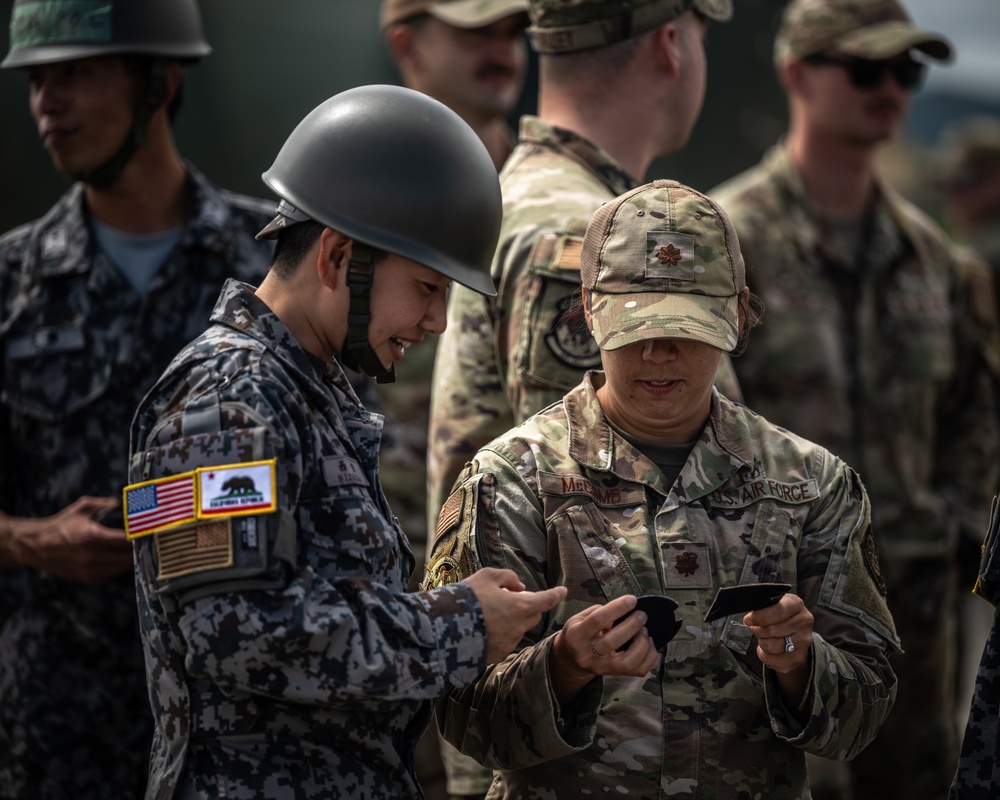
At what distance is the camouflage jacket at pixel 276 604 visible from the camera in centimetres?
232

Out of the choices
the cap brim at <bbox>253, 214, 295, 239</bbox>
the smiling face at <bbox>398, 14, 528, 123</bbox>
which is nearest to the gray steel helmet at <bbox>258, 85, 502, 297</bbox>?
the cap brim at <bbox>253, 214, 295, 239</bbox>

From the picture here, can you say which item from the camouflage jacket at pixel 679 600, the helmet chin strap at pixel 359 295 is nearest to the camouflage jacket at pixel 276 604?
the helmet chin strap at pixel 359 295

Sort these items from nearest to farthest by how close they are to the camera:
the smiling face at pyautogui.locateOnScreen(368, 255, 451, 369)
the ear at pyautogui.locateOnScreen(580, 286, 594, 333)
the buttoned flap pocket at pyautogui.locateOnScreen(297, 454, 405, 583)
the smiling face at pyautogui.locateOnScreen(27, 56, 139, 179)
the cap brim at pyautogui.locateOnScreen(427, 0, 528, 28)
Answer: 1. the buttoned flap pocket at pyautogui.locateOnScreen(297, 454, 405, 583)
2. the smiling face at pyautogui.locateOnScreen(368, 255, 451, 369)
3. the ear at pyautogui.locateOnScreen(580, 286, 594, 333)
4. the smiling face at pyautogui.locateOnScreen(27, 56, 139, 179)
5. the cap brim at pyautogui.locateOnScreen(427, 0, 528, 28)

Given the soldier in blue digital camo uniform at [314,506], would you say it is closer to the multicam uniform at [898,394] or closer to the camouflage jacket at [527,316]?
the camouflage jacket at [527,316]

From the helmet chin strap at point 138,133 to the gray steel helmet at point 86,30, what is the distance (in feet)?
0.20

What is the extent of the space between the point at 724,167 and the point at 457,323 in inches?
295

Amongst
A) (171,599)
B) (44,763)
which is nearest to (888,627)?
(171,599)

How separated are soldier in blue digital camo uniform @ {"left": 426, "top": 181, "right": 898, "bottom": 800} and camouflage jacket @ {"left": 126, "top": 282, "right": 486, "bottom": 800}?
0.24 metres

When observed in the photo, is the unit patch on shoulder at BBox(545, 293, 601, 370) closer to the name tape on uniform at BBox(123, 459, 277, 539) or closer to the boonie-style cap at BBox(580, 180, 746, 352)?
the boonie-style cap at BBox(580, 180, 746, 352)

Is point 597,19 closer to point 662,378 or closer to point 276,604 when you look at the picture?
point 662,378

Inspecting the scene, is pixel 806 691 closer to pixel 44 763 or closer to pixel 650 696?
pixel 650 696

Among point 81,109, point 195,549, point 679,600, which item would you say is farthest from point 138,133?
point 679,600

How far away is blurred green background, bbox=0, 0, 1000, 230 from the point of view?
8719 millimetres

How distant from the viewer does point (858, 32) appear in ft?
18.9
